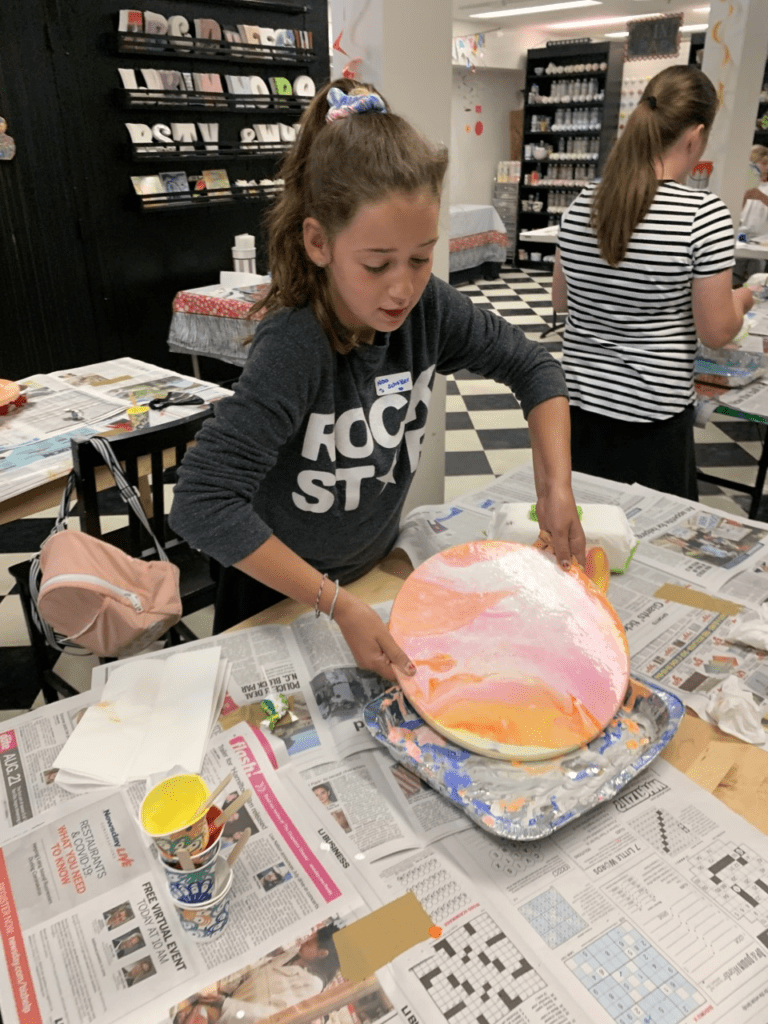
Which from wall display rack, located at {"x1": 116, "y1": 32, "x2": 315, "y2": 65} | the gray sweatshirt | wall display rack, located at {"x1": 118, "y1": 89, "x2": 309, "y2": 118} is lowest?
the gray sweatshirt

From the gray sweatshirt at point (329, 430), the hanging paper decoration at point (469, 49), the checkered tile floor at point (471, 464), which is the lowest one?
the checkered tile floor at point (471, 464)

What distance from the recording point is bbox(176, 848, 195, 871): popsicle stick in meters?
0.70

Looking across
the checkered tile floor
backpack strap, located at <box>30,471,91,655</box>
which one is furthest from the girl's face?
the checkered tile floor

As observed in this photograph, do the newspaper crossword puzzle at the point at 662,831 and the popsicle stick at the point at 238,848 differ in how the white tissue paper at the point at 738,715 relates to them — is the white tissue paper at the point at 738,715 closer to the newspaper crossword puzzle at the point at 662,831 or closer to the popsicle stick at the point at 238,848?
the newspaper crossword puzzle at the point at 662,831

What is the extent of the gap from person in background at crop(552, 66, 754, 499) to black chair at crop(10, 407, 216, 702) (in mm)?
1058

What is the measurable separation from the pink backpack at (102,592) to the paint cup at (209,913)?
70 centimetres

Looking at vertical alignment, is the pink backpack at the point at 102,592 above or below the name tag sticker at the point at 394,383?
below

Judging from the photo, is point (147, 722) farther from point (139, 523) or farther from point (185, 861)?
point (139, 523)

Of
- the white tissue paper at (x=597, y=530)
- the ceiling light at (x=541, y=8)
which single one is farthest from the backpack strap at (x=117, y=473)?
the ceiling light at (x=541, y=8)

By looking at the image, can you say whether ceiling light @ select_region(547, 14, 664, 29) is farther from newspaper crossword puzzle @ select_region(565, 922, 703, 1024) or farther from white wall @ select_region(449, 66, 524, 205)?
newspaper crossword puzzle @ select_region(565, 922, 703, 1024)

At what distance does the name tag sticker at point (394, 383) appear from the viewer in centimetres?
117

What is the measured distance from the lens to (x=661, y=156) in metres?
1.75

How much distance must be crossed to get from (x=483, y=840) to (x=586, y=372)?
1478 millimetres

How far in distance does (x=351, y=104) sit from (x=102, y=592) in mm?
931
